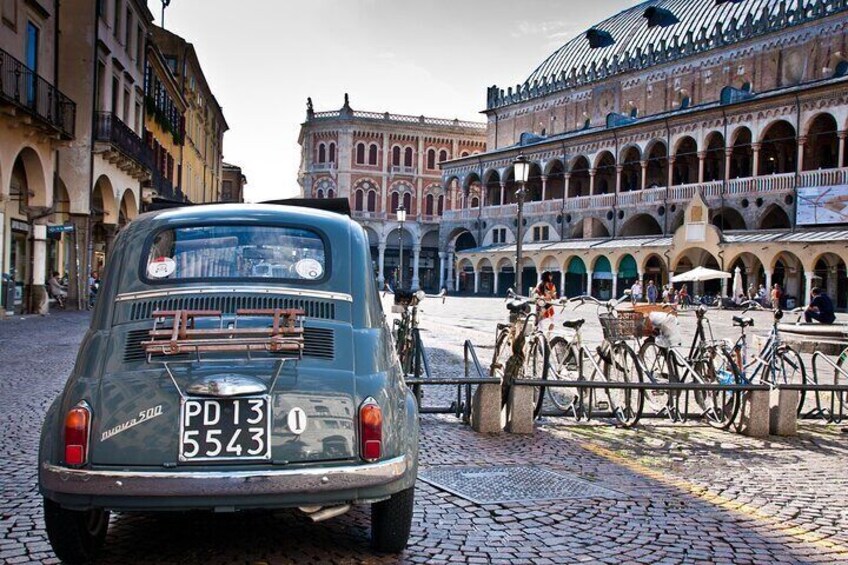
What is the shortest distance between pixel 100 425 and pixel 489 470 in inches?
129

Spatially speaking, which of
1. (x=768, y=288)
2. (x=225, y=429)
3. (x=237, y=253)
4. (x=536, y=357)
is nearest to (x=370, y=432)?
(x=225, y=429)

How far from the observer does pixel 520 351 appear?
302 inches

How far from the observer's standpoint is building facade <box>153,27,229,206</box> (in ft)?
151

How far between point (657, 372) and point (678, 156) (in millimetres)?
42903

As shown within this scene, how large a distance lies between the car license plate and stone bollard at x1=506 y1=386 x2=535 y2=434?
4.22 metres

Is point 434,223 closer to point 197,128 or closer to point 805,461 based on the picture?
point 197,128

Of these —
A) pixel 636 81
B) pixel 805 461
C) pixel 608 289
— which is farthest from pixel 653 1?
pixel 805 461

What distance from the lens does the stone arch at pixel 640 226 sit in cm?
5103

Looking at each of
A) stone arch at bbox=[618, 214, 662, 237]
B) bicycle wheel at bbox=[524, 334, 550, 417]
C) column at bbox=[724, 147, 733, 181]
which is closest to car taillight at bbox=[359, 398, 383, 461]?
bicycle wheel at bbox=[524, 334, 550, 417]

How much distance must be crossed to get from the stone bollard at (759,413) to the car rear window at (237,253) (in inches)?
201

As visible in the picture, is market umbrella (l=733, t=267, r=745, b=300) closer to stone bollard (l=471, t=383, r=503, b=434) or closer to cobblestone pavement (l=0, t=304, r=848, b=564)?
cobblestone pavement (l=0, t=304, r=848, b=564)

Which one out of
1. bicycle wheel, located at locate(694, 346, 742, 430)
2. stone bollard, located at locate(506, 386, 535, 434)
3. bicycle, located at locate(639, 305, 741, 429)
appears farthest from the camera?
bicycle, located at locate(639, 305, 741, 429)

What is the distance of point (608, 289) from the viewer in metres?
51.5

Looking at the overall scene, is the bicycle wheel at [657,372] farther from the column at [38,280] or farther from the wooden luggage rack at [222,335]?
the column at [38,280]
